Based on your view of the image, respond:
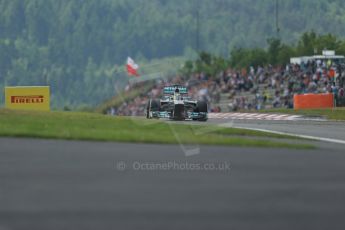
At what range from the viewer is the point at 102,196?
10156 millimetres

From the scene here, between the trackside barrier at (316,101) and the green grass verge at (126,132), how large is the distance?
22034 millimetres

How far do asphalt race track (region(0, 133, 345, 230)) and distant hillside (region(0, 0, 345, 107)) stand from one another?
135887mm

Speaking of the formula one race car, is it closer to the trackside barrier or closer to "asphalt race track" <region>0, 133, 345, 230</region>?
the trackside barrier

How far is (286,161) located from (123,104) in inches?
2427

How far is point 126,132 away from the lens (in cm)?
1836

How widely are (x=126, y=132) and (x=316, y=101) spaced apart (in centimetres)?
2727

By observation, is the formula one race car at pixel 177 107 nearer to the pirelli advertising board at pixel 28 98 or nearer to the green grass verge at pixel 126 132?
the pirelli advertising board at pixel 28 98

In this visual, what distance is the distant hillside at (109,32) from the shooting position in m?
160

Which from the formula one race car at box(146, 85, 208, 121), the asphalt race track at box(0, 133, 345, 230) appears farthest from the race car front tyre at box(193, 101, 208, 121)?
the asphalt race track at box(0, 133, 345, 230)

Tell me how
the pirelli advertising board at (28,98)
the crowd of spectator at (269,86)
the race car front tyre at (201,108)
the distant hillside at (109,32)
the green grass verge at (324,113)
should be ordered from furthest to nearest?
the distant hillside at (109,32)
the crowd of spectator at (269,86)
the pirelli advertising board at (28,98)
the green grass verge at (324,113)
the race car front tyre at (201,108)

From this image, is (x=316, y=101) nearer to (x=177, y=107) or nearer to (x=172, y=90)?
(x=172, y=90)

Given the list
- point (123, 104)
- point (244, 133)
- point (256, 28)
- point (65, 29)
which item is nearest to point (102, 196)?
point (244, 133)

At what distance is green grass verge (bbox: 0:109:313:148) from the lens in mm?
16578

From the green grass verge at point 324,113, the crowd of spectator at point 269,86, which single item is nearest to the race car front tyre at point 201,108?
the green grass verge at point 324,113
